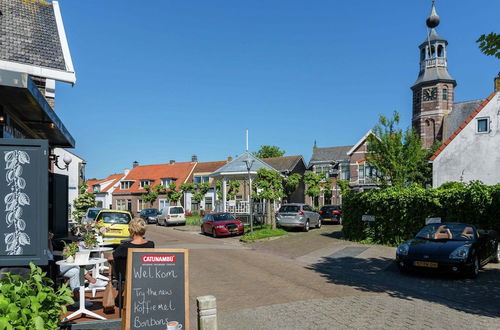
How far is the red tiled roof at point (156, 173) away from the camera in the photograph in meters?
57.1

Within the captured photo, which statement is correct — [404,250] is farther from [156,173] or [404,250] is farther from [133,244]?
[156,173]

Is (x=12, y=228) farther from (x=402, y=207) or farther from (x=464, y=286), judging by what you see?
(x=402, y=207)

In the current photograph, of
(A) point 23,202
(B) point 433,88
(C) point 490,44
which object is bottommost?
(A) point 23,202

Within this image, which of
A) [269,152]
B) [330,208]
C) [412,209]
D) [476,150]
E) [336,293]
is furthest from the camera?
[269,152]

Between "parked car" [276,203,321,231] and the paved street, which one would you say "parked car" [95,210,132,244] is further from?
"parked car" [276,203,321,231]

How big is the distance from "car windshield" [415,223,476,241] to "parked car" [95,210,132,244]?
11508 mm

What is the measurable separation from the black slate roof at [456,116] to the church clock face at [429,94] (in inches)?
138

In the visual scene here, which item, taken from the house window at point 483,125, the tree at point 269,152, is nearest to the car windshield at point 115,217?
the house window at point 483,125

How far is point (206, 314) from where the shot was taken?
4.71 m

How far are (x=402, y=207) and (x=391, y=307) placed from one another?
9.39m

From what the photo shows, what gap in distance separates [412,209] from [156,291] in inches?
525

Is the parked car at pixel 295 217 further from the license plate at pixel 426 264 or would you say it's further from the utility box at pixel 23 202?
the utility box at pixel 23 202

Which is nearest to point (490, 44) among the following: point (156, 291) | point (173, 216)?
point (156, 291)

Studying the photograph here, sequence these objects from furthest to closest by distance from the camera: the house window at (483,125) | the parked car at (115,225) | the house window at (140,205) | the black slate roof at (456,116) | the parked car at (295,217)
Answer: the house window at (140,205)
the black slate roof at (456,116)
the parked car at (295,217)
the house window at (483,125)
the parked car at (115,225)
